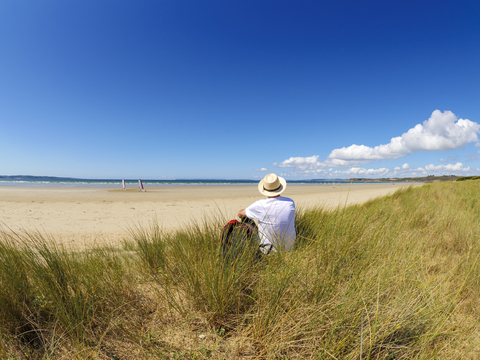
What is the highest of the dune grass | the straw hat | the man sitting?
the straw hat

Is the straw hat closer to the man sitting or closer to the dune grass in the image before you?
the man sitting

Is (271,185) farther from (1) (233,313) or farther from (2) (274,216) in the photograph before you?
(1) (233,313)

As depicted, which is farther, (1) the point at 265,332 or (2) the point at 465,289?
(2) the point at 465,289

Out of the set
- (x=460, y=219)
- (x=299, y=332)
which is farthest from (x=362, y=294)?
(x=460, y=219)

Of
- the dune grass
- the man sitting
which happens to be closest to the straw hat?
the man sitting

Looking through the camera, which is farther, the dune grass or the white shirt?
the white shirt

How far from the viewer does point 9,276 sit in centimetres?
156

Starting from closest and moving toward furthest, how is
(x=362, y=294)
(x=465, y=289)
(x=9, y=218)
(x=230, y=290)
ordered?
(x=362, y=294)
(x=230, y=290)
(x=465, y=289)
(x=9, y=218)

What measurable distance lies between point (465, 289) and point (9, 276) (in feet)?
13.3

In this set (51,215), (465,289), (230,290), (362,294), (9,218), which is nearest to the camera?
(362,294)

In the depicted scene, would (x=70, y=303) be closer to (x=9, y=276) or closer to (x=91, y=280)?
(x=91, y=280)

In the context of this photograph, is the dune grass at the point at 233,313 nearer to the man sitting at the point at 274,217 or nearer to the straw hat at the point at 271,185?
the man sitting at the point at 274,217

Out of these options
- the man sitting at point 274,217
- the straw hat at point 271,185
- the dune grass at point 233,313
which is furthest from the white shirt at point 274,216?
the dune grass at point 233,313

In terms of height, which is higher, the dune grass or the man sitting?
the man sitting
